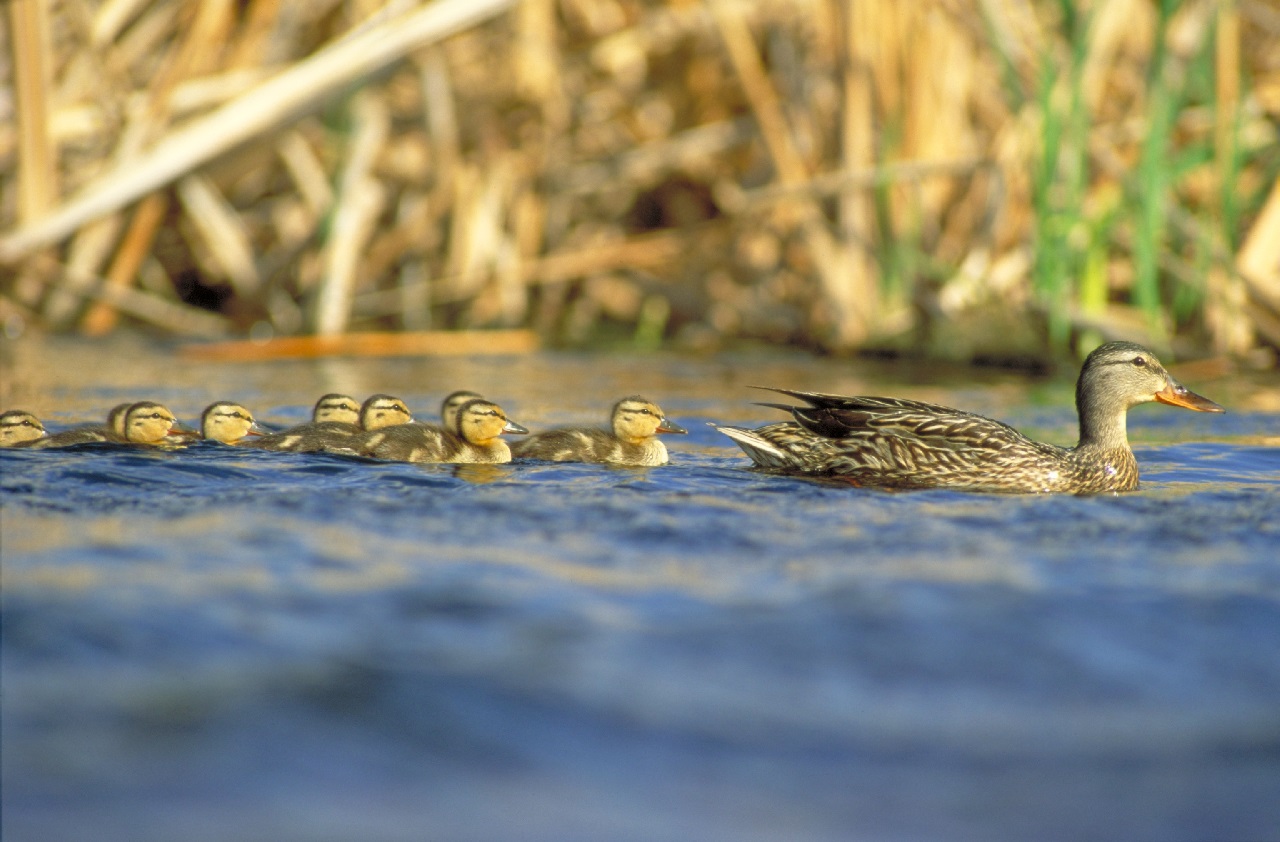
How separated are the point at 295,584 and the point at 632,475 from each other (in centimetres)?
178

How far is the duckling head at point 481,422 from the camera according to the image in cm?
542

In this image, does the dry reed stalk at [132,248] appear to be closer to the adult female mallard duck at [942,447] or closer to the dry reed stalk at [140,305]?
the dry reed stalk at [140,305]

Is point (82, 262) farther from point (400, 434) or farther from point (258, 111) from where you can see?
point (400, 434)

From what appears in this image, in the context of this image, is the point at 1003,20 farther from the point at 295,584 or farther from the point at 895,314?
the point at 295,584

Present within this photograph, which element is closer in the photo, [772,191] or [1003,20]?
[1003,20]

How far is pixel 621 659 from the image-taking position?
3.08m

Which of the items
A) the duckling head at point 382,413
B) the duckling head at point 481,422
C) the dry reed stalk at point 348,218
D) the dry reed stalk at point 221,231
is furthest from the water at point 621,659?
the dry reed stalk at point 221,231

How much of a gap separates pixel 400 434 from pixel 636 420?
84 centimetres

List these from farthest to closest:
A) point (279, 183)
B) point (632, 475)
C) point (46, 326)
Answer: point (279, 183), point (46, 326), point (632, 475)

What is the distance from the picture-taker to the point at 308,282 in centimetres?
960

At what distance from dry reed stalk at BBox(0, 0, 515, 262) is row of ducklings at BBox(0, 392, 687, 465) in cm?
253

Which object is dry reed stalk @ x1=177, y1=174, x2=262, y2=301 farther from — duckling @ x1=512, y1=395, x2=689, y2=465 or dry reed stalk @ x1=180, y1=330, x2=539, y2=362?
duckling @ x1=512, y1=395, x2=689, y2=465

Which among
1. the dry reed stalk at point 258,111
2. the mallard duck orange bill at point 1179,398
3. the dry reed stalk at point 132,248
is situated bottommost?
the mallard duck orange bill at point 1179,398

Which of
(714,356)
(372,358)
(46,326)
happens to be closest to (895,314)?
(714,356)
